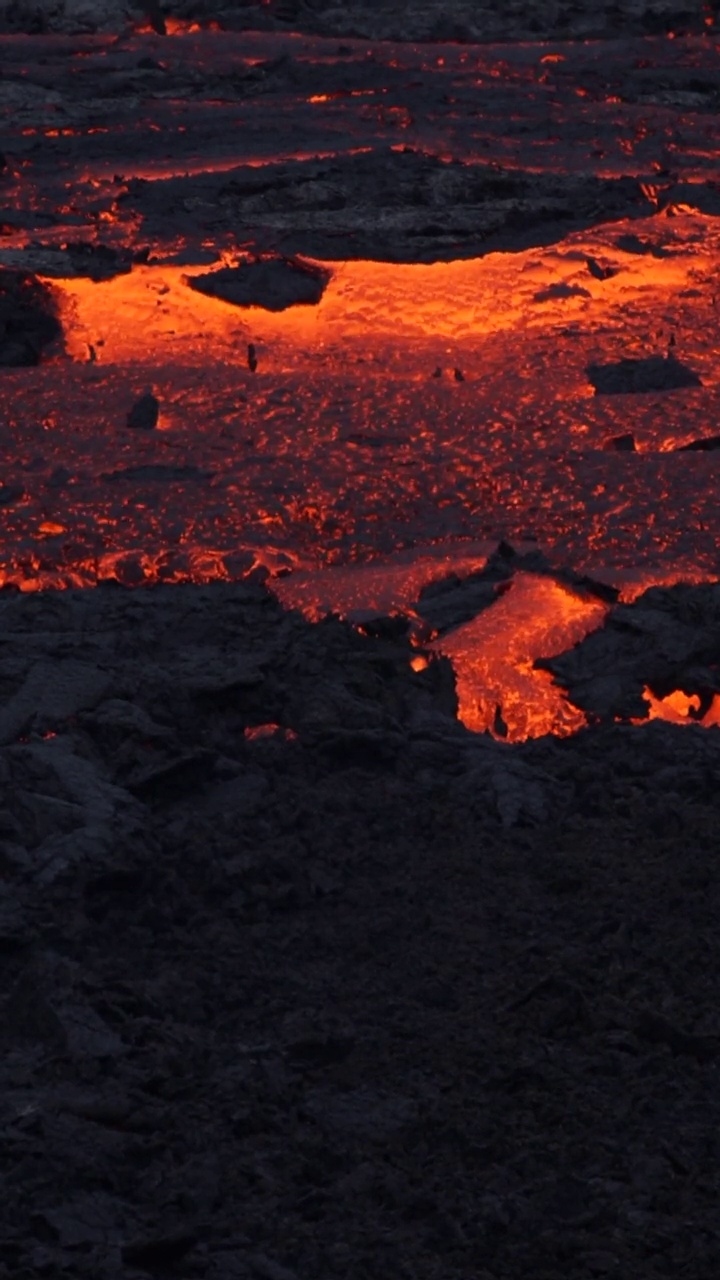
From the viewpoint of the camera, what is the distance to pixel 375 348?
23.6 feet

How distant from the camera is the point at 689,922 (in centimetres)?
343

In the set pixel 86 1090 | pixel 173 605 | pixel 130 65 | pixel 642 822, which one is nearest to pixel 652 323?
pixel 173 605

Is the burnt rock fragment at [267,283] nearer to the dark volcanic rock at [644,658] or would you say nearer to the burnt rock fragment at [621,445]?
the burnt rock fragment at [621,445]

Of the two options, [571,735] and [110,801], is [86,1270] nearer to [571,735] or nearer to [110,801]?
[110,801]

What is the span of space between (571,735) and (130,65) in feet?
30.7

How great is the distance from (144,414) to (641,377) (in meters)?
1.90

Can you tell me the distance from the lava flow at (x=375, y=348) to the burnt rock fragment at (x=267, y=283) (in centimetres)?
2

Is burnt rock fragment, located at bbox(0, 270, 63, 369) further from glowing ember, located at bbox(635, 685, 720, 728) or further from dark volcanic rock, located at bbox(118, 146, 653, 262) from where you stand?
glowing ember, located at bbox(635, 685, 720, 728)

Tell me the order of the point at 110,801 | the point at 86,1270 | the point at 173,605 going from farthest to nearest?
the point at 173,605, the point at 110,801, the point at 86,1270

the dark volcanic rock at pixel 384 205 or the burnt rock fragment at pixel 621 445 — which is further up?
the burnt rock fragment at pixel 621 445

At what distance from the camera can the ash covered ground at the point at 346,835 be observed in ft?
8.96

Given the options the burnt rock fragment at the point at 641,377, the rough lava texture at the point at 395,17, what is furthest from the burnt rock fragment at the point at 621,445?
the rough lava texture at the point at 395,17

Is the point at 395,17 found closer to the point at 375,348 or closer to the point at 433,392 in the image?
A: the point at 375,348

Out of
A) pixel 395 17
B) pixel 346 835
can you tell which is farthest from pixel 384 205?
pixel 346 835
